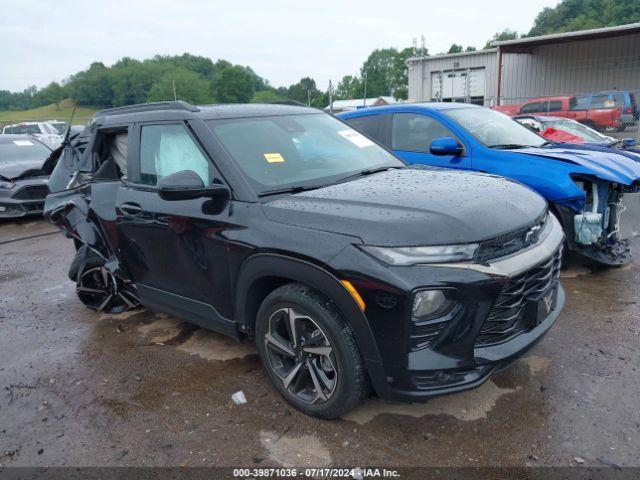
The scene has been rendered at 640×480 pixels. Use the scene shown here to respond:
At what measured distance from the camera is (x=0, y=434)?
2992mm

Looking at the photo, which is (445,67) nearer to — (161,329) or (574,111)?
(574,111)

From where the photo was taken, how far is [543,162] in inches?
190

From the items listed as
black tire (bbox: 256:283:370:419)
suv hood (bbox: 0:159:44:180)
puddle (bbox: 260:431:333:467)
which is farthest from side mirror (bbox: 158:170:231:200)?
suv hood (bbox: 0:159:44:180)

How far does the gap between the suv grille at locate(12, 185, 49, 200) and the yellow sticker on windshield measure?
24.6ft

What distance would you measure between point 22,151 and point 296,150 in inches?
367

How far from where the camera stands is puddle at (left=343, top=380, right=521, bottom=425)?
2.93 m

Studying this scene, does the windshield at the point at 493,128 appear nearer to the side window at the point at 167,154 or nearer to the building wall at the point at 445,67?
the side window at the point at 167,154

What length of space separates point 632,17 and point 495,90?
38770 millimetres

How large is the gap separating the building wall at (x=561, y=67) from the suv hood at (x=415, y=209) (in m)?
25.4

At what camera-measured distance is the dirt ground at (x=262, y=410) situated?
266cm

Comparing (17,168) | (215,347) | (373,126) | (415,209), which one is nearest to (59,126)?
(17,168)

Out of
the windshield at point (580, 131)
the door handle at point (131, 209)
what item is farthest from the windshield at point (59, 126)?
the door handle at point (131, 209)

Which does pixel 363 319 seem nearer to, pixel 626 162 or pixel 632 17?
pixel 626 162

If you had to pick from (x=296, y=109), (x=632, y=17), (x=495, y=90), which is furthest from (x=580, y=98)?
(x=632, y=17)
